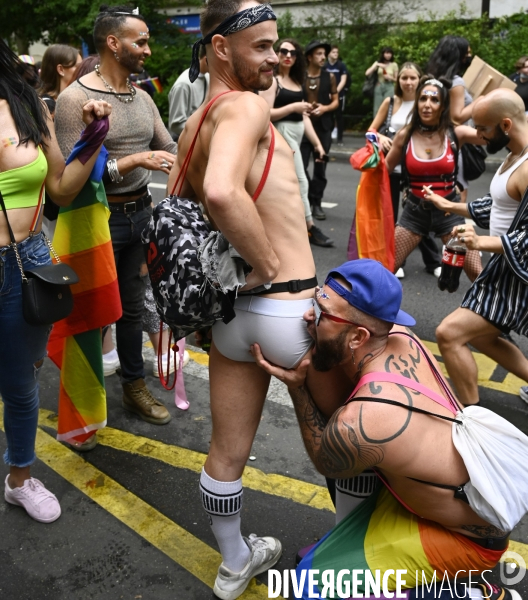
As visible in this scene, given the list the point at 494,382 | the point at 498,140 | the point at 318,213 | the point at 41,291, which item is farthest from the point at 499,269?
the point at 318,213

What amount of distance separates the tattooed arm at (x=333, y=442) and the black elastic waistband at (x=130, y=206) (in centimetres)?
164

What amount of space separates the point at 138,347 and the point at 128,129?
1.16m

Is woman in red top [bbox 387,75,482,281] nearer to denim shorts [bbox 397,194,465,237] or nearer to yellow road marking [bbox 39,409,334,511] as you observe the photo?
denim shorts [bbox 397,194,465,237]

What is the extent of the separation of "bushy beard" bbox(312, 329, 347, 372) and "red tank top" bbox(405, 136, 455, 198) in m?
3.33

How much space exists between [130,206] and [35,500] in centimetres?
151

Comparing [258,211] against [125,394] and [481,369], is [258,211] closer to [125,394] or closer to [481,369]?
[125,394]

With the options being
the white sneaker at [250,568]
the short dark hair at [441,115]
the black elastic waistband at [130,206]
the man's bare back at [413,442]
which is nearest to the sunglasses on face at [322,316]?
the man's bare back at [413,442]

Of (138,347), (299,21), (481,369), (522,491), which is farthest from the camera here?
(299,21)

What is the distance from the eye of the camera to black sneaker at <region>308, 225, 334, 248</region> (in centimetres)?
686

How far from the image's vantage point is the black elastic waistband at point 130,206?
3.48m

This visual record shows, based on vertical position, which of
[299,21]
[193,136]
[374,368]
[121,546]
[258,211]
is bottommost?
[299,21]

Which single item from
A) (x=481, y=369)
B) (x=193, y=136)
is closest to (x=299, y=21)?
(x=481, y=369)

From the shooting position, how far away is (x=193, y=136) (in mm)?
2170

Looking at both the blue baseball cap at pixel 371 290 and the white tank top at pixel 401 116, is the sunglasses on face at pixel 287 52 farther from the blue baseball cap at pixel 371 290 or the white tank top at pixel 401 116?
the blue baseball cap at pixel 371 290
